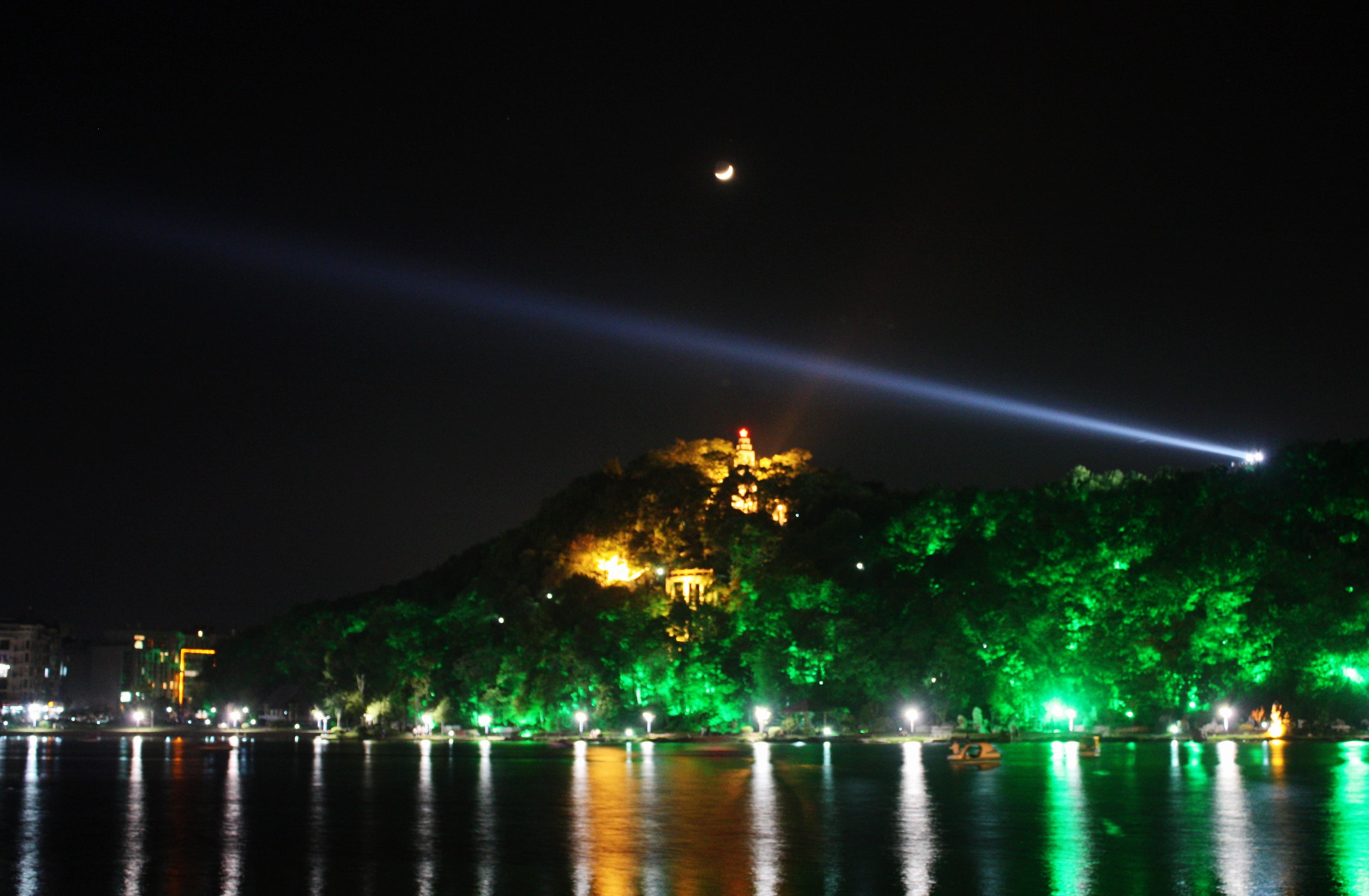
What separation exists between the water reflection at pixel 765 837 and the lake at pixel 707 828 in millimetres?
70

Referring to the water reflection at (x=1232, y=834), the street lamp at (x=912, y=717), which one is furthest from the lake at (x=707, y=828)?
the street lamp at (x=912, y=717)

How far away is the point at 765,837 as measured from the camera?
22062mm

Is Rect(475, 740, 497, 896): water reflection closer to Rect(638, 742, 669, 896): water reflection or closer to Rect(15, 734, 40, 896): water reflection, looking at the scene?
Rect(638, 742, 669, 896): water reflection

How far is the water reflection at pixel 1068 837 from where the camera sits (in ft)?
56.2

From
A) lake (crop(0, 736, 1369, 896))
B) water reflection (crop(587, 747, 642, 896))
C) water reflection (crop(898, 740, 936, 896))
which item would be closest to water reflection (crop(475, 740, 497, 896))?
lake (crop(0, 736, 1369, 896))

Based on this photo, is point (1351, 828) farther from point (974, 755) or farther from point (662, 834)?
point (974, 755)

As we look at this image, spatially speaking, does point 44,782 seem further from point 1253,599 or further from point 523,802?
point 1253,599

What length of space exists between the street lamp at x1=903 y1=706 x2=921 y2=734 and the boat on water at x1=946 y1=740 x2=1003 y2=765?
966 inches

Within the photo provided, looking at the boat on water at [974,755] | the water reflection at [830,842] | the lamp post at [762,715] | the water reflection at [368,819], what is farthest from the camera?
the lamp post at [762,715]

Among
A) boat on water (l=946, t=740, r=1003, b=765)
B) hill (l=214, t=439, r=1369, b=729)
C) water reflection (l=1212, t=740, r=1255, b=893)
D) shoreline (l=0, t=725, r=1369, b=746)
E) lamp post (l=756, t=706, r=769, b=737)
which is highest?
hill (l=214, t=439, r=1369, b=729)

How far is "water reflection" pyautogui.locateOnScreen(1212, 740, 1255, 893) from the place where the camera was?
674 inches

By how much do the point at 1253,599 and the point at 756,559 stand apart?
84.6 feet

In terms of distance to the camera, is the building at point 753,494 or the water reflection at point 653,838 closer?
the water reflection at point 653,838

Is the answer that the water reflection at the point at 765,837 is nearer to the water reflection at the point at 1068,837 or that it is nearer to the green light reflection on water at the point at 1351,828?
the water reflection at the point at 1068,837
